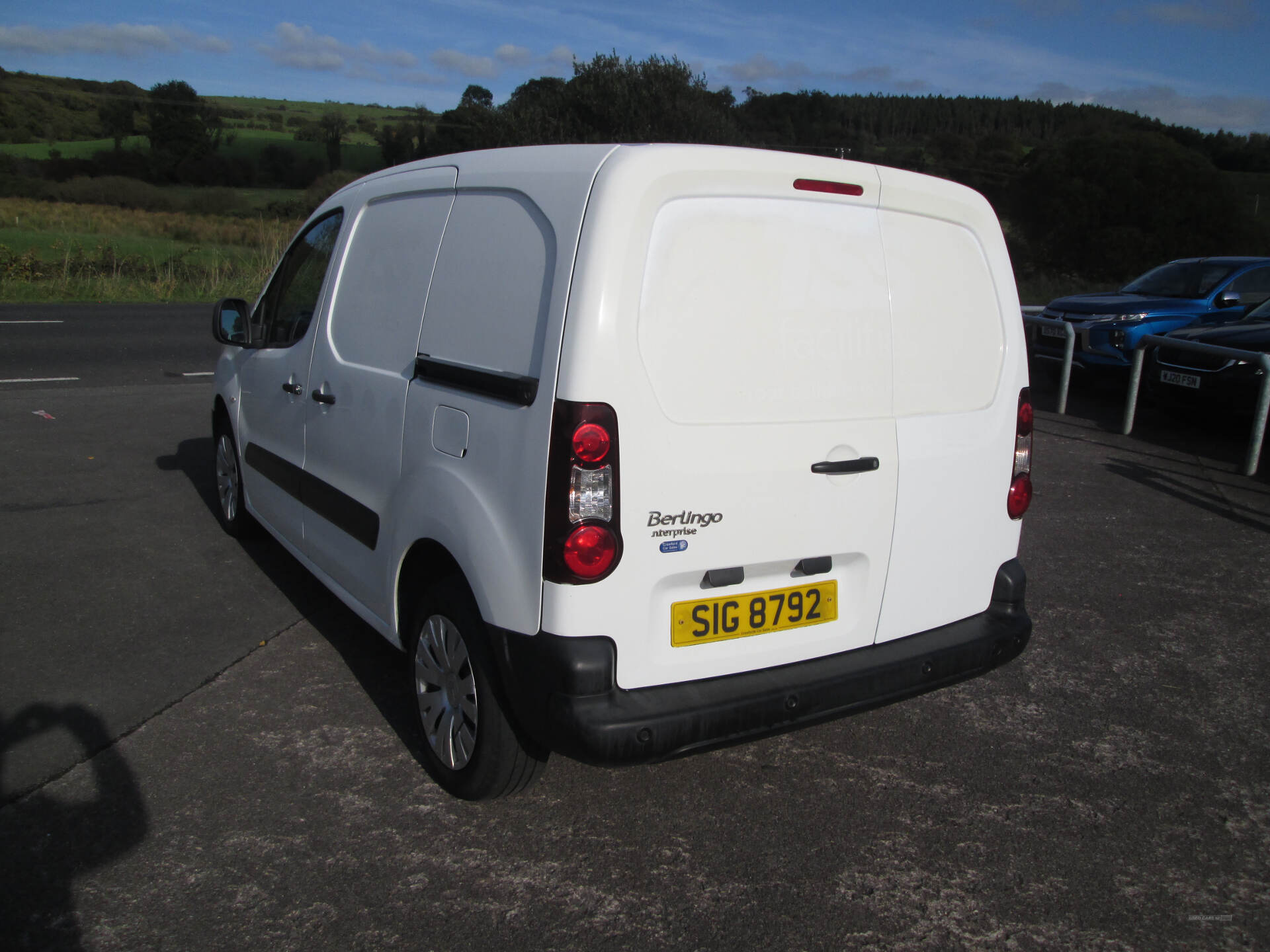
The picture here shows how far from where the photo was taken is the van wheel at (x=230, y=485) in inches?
220

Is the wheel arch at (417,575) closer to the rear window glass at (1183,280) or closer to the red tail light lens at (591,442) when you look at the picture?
the red tail light lens at (591,442)

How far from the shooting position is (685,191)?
2688 mm

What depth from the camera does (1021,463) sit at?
3.56 metres

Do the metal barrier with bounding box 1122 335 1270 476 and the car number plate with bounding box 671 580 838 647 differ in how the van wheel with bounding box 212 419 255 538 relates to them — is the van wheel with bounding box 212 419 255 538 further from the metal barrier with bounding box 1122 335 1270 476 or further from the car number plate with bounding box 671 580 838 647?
the metal barrier with bounding box 1122 335 1270 476

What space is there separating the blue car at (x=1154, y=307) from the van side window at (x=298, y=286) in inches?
365

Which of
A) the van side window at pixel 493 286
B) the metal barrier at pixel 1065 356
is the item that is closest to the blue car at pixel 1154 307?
the metal barrier at pixel 1065 356

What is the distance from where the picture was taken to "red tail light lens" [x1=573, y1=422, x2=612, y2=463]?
2.57 metres

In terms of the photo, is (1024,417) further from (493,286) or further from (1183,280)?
(1183,280)

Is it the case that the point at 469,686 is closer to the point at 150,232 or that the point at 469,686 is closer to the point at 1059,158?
the point at 1059,158

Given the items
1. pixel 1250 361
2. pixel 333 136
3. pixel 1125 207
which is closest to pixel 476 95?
pixel 333 136

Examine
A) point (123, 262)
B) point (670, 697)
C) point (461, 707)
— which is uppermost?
point (123, 262)

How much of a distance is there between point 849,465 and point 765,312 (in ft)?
1.76

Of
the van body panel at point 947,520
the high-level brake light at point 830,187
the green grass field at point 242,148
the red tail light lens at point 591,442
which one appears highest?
the green grass field at point 242,148

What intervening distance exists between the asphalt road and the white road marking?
6368 mm
